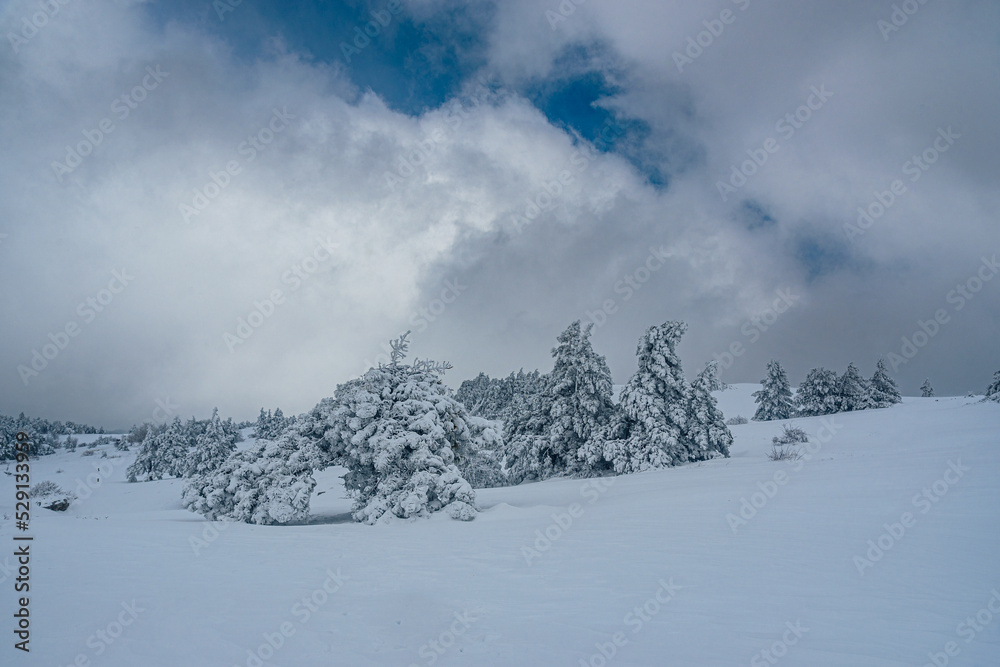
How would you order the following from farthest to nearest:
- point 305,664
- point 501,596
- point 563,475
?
1. point 563,475
2. point 501,596
3. point 305,664

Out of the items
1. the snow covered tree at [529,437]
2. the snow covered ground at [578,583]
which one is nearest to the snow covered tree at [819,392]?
the snow covered tree at [529,437]

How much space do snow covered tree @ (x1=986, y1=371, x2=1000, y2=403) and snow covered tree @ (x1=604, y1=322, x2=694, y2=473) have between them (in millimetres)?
21687

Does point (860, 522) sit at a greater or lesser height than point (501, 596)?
greater

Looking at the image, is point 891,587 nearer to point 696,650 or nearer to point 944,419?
point 696,650

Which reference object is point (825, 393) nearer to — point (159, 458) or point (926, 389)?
point (926, 389)

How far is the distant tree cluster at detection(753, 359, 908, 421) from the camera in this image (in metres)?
46.6

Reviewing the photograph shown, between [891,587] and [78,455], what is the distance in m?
89.8

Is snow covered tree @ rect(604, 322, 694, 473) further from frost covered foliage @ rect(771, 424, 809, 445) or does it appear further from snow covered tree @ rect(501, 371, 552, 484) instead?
frost covered foliage @ rect(771, 424, 809, 445)

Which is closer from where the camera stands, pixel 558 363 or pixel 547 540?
pixel 547 540

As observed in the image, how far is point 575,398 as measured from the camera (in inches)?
1106

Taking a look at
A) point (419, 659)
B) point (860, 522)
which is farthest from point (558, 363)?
point (419, 659)

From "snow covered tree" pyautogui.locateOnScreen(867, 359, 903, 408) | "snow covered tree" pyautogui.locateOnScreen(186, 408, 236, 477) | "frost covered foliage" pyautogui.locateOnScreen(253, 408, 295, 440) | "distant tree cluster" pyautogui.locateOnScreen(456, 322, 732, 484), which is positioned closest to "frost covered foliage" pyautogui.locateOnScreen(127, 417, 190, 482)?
"snow covered tree" pyautogui.locateOnScreen(186, 408, 236, 477)

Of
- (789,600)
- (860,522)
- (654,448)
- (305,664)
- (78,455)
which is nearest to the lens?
(305,664)

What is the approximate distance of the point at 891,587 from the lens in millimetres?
6672
